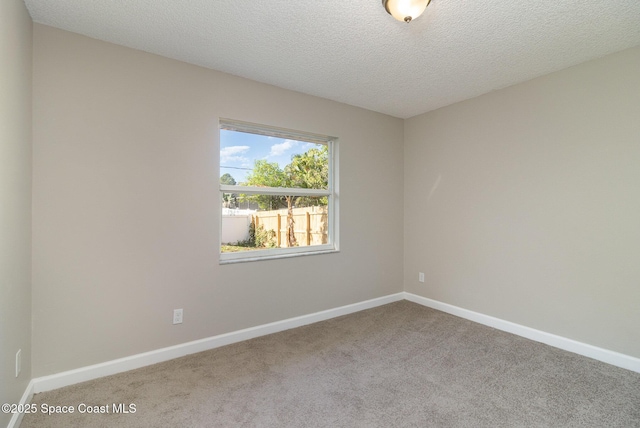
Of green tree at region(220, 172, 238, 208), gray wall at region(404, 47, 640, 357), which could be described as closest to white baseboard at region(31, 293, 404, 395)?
green tree at region(220, 172, 238, 208)

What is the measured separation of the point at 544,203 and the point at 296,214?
2393mm

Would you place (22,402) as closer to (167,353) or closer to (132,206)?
(167,353)

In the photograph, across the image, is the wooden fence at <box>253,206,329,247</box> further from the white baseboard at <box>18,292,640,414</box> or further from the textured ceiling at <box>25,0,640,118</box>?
the textured ceiling at <box>25,0,640,118</box>

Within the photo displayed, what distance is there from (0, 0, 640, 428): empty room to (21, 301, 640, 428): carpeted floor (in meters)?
0.02

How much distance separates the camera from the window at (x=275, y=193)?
286 cm

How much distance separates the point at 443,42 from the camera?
221cm

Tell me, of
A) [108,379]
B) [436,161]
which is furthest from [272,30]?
[108,379]

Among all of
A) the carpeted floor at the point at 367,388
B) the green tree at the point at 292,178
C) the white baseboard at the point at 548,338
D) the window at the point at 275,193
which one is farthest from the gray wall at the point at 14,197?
the white baseboard at the point at 548,338

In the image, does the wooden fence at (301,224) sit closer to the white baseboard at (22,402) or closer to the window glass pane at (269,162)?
the window glass pane at (269,162)

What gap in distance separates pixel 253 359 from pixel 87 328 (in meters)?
1.22

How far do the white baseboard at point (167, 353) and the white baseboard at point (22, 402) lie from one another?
0.14 ft

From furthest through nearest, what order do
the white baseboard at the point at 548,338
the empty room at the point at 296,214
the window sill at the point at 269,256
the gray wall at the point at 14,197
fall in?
the window sill at the point at 269,256 → the white baseboard at the point at 548,338 → the empty room at the point at 296,214 → the gray wall at the point at 14,197

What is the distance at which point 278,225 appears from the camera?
3.18 metres

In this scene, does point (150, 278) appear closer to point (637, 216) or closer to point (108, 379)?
point (108, 379)
